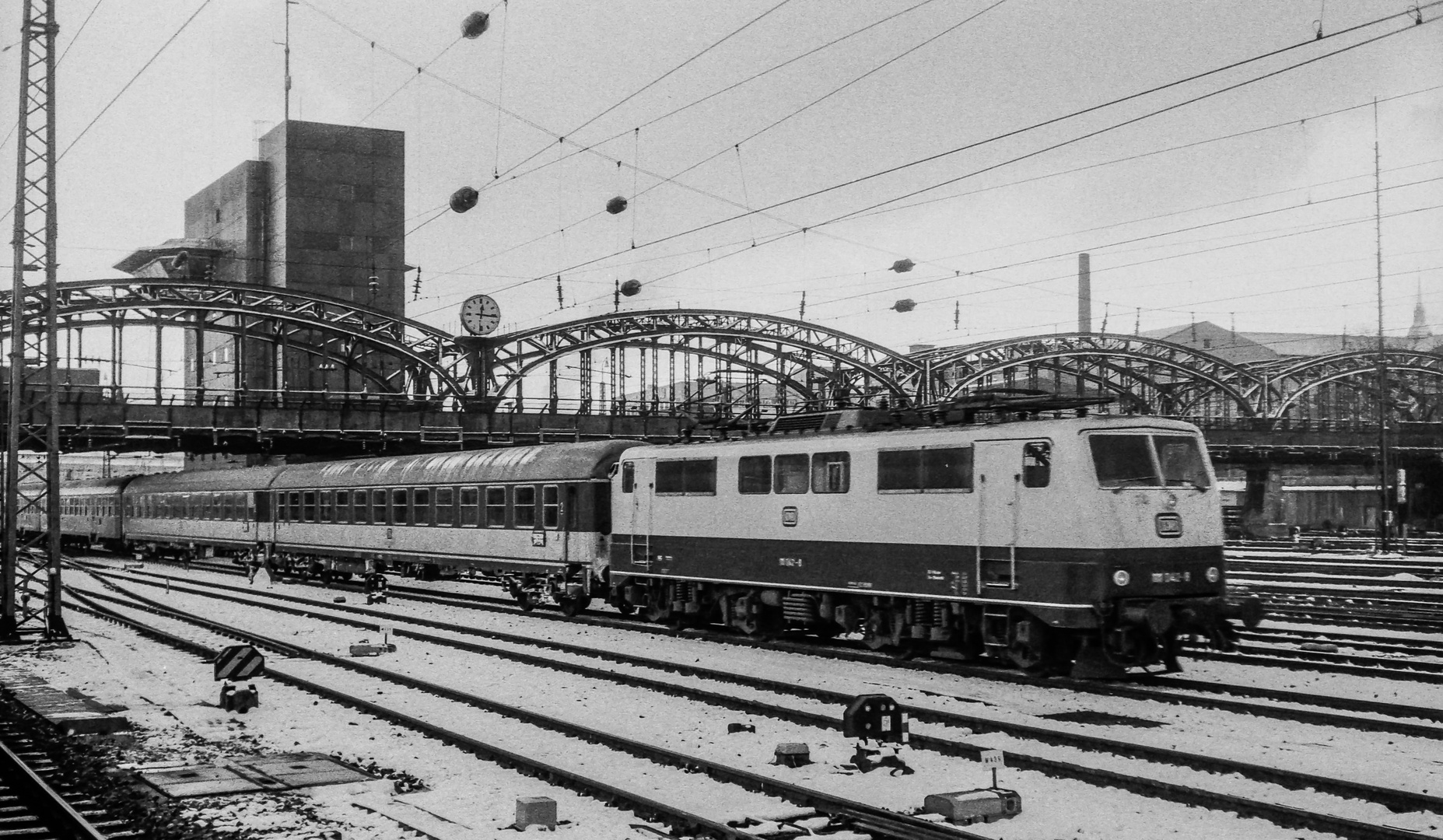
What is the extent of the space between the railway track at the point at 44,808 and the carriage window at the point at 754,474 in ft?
37.1

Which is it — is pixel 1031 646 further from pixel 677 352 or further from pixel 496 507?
pixel 677 352

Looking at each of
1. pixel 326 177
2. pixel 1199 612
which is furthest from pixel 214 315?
pixel 1199 612

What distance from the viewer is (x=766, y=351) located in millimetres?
83875

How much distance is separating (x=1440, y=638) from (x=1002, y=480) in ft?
33.3

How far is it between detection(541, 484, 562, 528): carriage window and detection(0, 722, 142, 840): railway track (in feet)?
47.5

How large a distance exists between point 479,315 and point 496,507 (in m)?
35.6

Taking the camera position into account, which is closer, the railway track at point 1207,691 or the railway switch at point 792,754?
the railway switch at point 792,754

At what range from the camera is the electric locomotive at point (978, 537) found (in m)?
15.9

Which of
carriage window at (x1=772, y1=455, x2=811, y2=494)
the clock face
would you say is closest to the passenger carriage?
carriage window at (x1=772, y1=455, x2=811, y2=494)

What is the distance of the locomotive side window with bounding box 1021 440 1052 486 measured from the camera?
16.4 m

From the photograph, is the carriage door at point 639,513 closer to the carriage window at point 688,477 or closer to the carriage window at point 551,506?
the carriage window at point 688,477

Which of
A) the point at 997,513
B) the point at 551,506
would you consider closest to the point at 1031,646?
the point at 997,513

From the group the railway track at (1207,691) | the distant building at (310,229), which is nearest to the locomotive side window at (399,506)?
the railway track at (1207,691)

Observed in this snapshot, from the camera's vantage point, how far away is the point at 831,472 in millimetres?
19656
